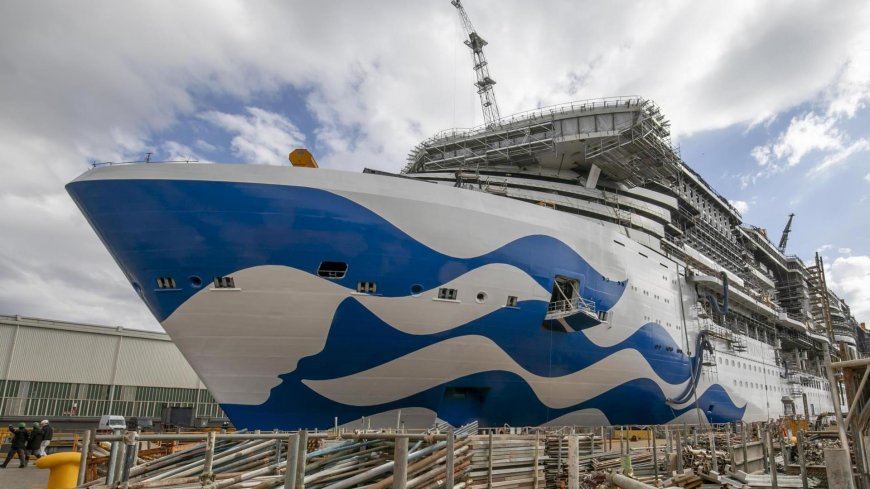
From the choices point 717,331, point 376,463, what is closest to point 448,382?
point 376,463

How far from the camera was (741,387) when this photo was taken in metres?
30.6

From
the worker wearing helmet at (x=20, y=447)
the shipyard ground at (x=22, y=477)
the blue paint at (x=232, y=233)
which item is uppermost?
the blue paint at (x=232, y=233)

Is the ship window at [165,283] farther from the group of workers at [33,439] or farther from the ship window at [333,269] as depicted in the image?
the group of workers at [33,439]

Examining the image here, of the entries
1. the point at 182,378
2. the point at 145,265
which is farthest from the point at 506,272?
the point at 182,378

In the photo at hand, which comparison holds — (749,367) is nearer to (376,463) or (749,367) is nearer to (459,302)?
(459,302)

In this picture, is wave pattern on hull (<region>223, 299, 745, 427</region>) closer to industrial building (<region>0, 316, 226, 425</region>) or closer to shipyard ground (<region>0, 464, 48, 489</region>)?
shipyard ground (<region>0, 464, 48, 489</region>)

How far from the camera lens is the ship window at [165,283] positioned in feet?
44.0

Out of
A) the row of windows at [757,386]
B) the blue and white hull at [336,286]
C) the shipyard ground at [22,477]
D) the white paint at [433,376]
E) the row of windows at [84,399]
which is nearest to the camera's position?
the shipyard ground at [22,477]

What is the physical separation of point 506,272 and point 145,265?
9.65 m

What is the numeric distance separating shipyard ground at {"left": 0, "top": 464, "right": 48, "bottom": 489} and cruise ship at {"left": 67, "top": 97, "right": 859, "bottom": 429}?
12.9 feet

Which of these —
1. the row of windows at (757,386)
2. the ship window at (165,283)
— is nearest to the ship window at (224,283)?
the ship window at (165,283)

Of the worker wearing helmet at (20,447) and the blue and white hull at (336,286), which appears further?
the worker wearing helmet at (20,447)

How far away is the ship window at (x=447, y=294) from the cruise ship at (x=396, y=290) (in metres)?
0.05

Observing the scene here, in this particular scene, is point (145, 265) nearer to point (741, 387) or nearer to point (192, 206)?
point (192, 206)
